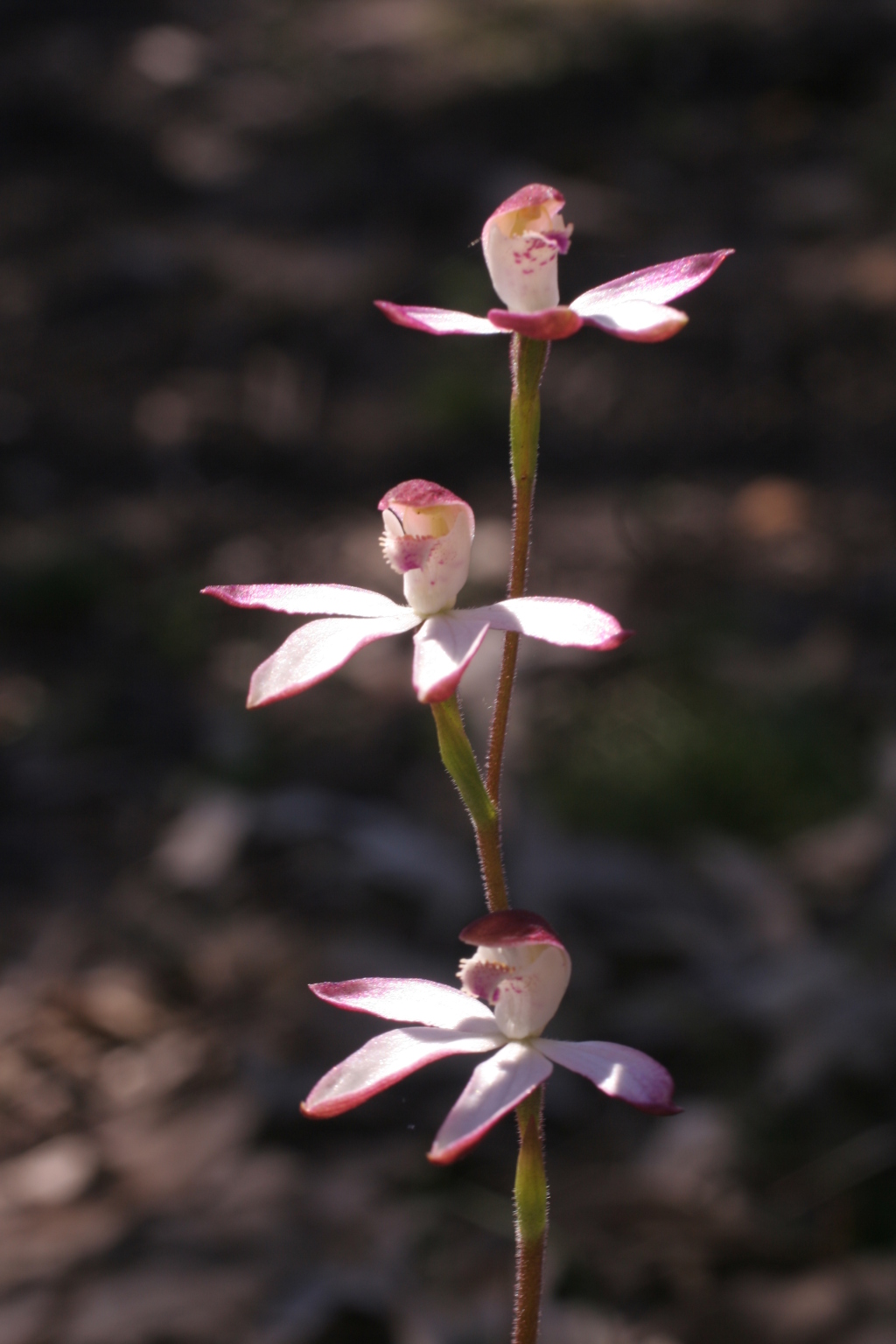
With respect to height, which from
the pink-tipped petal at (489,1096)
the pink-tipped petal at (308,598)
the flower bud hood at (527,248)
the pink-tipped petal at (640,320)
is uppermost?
the flower bud hood at (527,248)

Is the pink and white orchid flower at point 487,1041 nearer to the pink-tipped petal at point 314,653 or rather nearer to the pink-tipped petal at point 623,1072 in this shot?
the pink-tipped petal at point 623,1072

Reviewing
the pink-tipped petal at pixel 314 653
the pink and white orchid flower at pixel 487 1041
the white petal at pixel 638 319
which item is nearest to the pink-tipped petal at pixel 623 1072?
the pink and white orchid flower at pixel 487 1041

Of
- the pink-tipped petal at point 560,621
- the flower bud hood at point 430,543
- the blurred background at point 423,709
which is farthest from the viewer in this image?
the blurred background at point 423,709

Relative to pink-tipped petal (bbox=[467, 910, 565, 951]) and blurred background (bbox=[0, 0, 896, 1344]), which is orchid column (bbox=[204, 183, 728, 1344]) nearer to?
pink-tipped petal (bbox=[467, 910, 565, 951])

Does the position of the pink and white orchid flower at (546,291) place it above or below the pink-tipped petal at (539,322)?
above

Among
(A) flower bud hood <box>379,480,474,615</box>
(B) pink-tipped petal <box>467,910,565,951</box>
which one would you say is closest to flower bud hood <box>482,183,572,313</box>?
(A) flower bud hood <box>379,480,474,615</box>

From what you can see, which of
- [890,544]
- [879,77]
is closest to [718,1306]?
[890,544]

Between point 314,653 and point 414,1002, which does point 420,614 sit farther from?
point 414,1002

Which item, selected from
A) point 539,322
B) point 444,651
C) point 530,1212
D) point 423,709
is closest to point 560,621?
point 444,651
